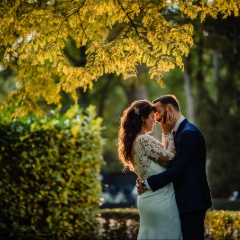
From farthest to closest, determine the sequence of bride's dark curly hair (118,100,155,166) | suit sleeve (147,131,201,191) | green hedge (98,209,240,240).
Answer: green hedge (98,209,240,240) → bride's dark curly hair (118,100,155,166) → suit sleeve (147,131,201,191)

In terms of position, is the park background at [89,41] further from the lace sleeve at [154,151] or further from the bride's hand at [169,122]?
the lace sleeve at [154,151]

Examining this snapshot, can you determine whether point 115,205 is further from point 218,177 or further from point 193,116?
point 193,116

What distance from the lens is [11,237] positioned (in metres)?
8.98

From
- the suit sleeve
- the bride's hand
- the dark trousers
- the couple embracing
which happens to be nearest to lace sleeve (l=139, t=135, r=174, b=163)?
the couple embracing

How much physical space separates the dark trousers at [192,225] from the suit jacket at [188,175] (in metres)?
0.09

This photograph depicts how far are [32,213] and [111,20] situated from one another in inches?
164

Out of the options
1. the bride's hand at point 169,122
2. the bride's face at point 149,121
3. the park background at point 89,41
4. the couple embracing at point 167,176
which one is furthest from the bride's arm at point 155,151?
the park background at point 89,41

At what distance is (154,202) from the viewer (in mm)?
5852

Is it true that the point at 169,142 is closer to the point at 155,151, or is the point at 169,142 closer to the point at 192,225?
the point at 155,151

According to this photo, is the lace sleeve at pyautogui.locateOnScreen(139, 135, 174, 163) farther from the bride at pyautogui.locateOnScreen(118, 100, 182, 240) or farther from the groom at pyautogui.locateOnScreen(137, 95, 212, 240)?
the groom at pyautogui.locateOnScreen(137, 95, 212, 240)

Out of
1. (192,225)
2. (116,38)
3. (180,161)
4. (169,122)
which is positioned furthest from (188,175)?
(116,38)

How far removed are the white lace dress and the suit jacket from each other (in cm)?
11

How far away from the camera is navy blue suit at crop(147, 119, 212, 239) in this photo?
5734 millimetres

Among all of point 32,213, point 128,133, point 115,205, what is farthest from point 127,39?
point 115,205
